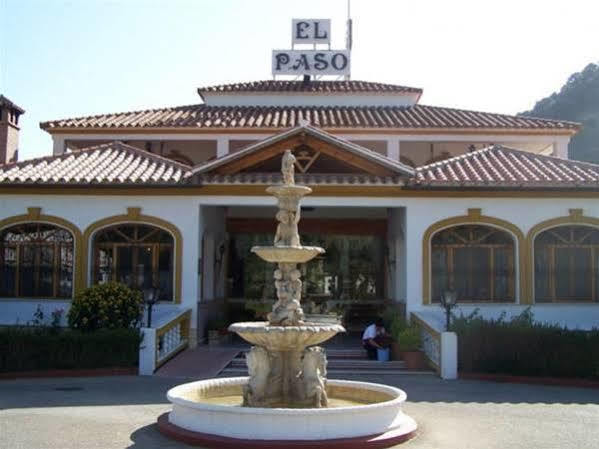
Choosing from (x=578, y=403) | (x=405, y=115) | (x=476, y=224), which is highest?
(x=405, y=115)

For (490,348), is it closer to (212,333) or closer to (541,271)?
(541,271)

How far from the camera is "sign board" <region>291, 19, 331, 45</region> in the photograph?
32.2 m

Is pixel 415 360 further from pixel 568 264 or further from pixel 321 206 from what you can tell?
pixel 568 264

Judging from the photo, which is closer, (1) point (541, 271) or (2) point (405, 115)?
(1) point (541, 271)

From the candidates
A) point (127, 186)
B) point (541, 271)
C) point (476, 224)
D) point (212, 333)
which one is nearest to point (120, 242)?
point (127, 186)

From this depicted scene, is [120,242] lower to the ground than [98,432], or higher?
higher

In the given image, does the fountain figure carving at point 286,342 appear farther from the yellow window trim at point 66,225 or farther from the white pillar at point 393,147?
the white pillar at point 393,147

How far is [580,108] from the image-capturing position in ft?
165

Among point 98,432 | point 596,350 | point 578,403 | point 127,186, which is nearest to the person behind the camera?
point 98,432

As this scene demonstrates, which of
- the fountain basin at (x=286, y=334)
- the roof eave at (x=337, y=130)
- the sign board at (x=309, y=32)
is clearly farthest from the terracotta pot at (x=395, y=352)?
the sign board at (x=309, y=32)

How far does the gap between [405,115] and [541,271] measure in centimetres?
931

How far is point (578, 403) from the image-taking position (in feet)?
43.2

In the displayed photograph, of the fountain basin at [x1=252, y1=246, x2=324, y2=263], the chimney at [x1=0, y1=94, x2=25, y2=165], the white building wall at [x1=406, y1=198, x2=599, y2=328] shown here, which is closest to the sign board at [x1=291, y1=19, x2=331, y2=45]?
the chimney at [x1=0, y1=94, x2=25, y2=165]

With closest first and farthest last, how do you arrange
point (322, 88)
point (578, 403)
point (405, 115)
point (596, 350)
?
point (578, 403) < point (596, 350) < point (405, 115) < point (322, 88)
